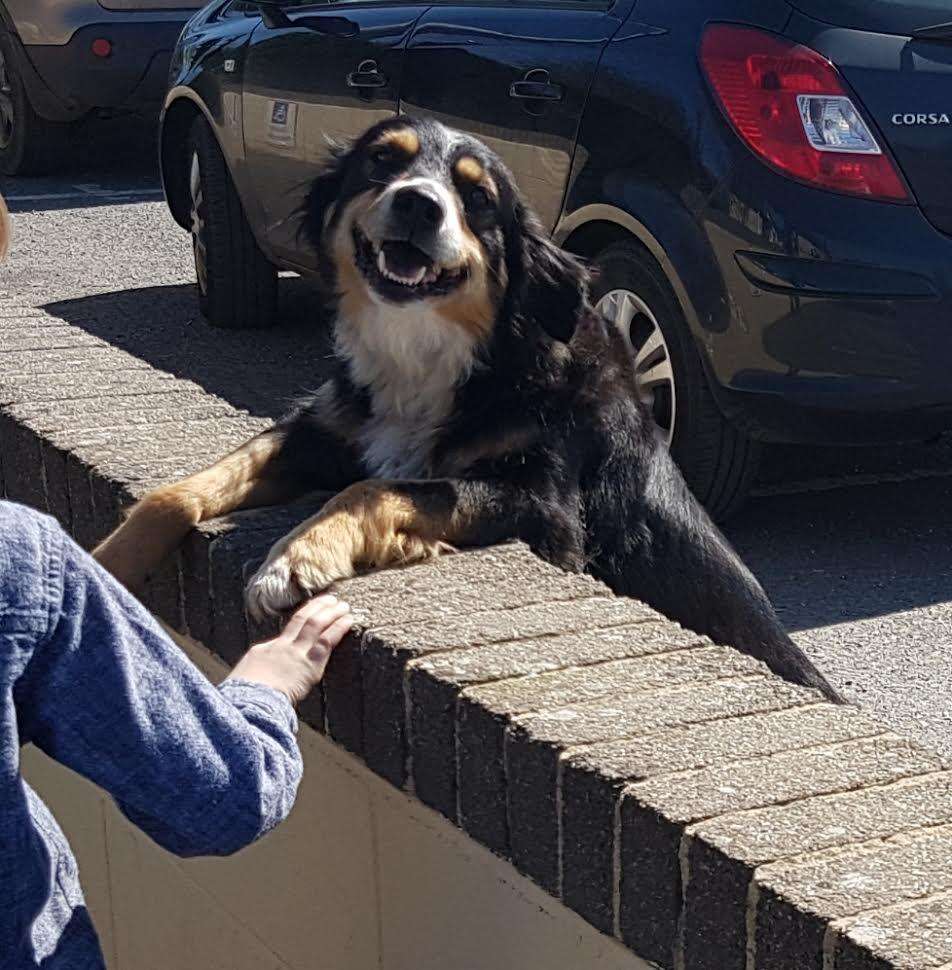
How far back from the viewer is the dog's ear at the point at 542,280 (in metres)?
3.70

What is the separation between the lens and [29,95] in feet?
39.0

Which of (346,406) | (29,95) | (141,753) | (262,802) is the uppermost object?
(141,753)

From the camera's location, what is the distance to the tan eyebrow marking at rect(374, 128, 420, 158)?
393 centimetres

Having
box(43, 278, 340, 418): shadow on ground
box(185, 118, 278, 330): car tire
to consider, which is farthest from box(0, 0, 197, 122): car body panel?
box(185, 118, 278, 330): car tire

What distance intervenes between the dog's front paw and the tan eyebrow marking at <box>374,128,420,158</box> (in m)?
1.41

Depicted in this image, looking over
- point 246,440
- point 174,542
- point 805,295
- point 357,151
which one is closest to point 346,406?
point 246,440

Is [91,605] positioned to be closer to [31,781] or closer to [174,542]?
[174,542]

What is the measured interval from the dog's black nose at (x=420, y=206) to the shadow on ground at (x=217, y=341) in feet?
6.42

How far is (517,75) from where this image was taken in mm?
5418

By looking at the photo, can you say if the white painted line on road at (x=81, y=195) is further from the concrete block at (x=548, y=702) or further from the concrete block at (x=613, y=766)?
the concrete block at (x=613, y=766)

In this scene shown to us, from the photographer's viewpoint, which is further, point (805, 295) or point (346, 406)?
point (805, 295)

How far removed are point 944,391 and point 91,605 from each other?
3439mm

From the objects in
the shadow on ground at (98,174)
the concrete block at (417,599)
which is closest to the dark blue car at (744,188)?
the concrete block at (417,599)

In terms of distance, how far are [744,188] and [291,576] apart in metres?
2.47
